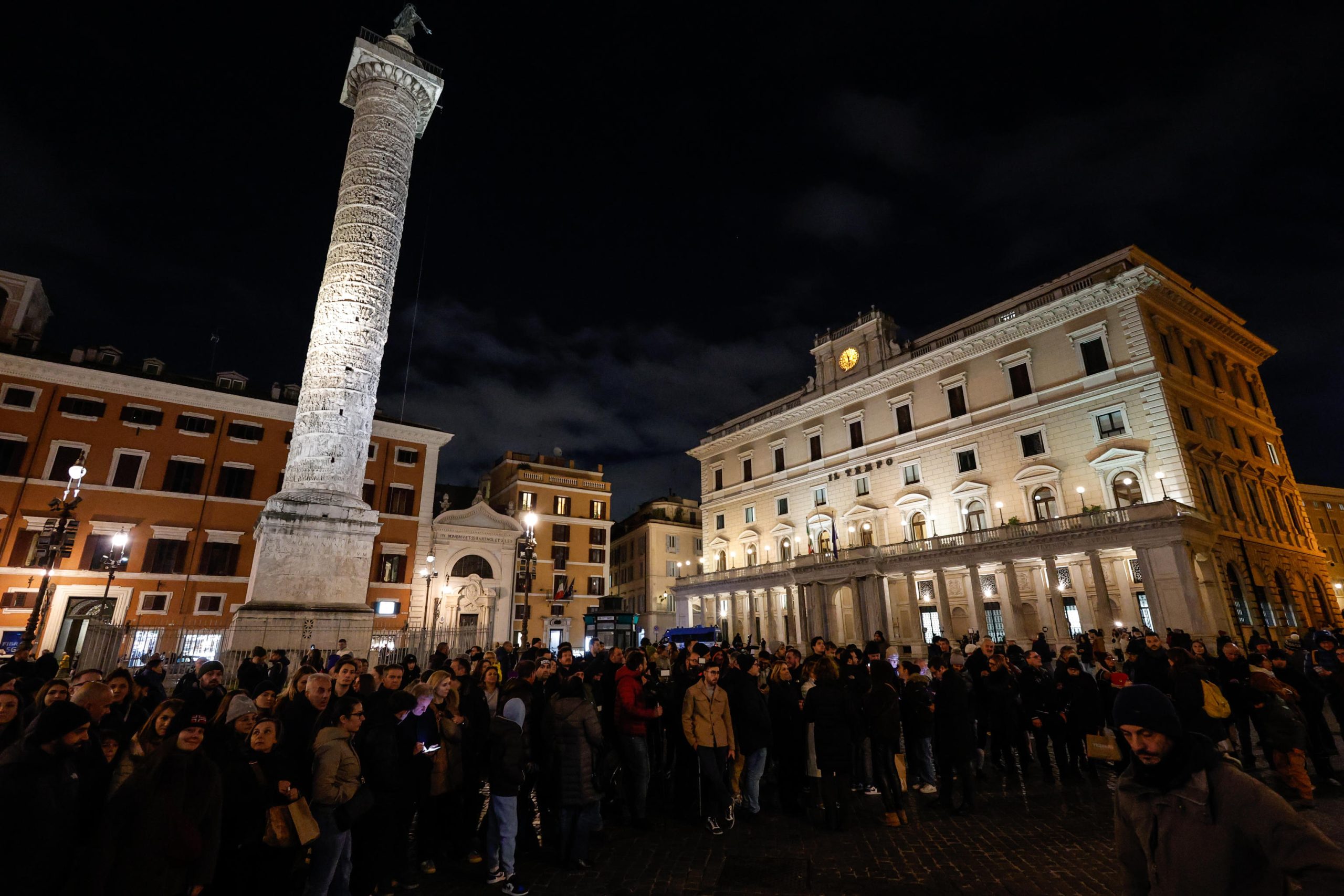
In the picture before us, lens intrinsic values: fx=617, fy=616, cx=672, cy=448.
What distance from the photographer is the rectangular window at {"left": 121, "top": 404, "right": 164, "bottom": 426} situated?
85.4ft

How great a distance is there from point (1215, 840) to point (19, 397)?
35.6 metres

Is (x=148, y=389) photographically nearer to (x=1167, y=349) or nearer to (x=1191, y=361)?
(x=1167, y=349)

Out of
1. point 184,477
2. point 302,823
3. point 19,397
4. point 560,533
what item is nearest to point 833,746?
point 302,823

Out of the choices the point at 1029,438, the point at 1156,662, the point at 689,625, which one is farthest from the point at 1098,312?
the point at 689,625

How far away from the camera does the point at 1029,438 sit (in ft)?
88.7

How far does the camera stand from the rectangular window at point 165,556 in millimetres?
24688

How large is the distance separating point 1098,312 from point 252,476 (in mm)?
37557

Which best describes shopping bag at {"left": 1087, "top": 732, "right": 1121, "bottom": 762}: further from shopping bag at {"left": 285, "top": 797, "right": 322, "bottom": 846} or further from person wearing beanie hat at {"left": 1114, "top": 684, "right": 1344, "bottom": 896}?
shopping bag at {"left": 285, "top": 797, "right": 322, "bottom": 846}

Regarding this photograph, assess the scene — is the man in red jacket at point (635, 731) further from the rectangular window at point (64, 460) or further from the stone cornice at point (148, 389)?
the rectangular window at point (64, 460)

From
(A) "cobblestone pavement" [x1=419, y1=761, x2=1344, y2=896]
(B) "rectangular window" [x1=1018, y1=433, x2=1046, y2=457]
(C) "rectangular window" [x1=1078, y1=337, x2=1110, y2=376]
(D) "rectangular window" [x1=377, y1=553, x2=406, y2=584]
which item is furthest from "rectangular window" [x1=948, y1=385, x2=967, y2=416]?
(D) "rectangular window" [x1=377, y1=553, x2=406, y2=584]

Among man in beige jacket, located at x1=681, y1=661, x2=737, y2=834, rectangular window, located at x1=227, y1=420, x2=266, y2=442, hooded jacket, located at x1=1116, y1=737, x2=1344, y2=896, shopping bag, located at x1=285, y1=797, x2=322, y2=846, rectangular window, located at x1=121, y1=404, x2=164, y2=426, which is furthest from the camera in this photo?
rectangular window, located at x1=227, y1=420, x2=266, y2=442

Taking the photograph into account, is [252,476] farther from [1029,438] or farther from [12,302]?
[1029,438]

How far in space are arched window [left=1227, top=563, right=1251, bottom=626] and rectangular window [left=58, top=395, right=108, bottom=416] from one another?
145 feet

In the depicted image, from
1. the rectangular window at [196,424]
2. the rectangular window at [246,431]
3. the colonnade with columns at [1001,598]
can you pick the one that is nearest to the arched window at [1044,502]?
the colonnade with columns at [1001,598]
